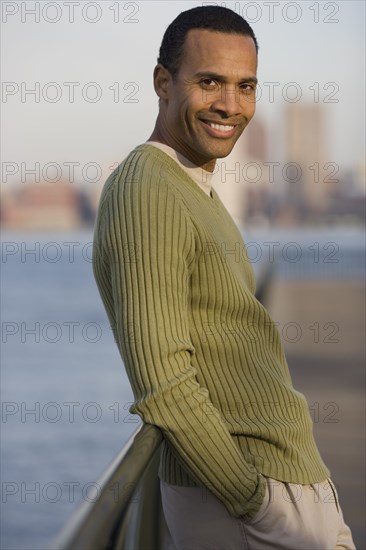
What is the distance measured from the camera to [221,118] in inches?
96.1

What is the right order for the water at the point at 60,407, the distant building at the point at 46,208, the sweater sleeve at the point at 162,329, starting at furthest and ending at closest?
1. the distant building at the point at 46,208
2. the water at the point at 60,407
3. the sweater sleeve at the point at 162,329

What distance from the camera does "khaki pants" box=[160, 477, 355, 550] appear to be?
2373 millimetres

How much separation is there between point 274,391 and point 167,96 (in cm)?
63

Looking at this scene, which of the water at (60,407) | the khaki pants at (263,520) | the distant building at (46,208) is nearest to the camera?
the khaki pants at (263,520)

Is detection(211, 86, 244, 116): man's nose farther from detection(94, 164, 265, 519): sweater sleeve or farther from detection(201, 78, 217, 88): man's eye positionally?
detection(94, 164, 265, 519): sweater sleeve

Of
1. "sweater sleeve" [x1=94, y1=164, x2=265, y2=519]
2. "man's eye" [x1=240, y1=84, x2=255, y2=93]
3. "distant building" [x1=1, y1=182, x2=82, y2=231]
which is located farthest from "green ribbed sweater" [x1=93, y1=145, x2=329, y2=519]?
"distant building" [x1=1, y1=182, x2=82, y2=231]

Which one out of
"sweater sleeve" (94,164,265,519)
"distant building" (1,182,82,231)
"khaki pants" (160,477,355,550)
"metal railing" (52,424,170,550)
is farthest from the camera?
"distant building" (1,182,82,231)

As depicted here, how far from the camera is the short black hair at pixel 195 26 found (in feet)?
7.90

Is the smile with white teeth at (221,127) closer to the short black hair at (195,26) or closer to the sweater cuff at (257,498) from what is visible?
the short black hair at (195,26)

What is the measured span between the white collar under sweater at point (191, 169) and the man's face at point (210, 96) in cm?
2

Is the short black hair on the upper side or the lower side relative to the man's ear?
upper

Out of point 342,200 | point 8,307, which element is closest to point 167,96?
point 8,307

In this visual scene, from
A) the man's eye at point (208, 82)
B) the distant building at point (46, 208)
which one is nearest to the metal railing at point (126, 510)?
the man's eye at point (208, 82)

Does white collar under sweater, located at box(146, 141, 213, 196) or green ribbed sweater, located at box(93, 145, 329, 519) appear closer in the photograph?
green ribbed sweater, located at box(93, 145, 329, 519)
